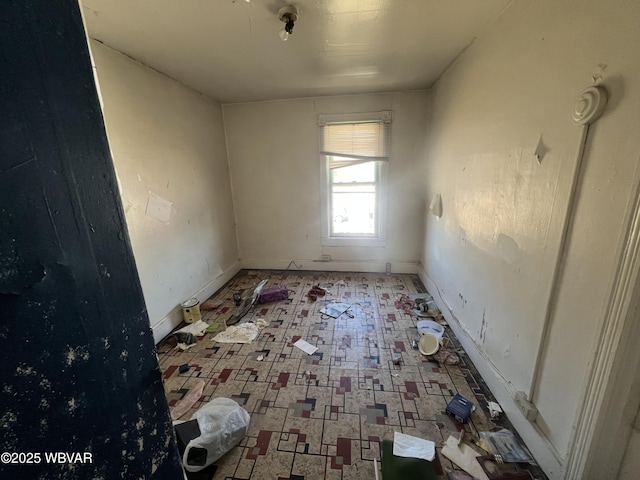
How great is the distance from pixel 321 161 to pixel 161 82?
1876 millimetres

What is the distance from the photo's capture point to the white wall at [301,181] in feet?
10.6

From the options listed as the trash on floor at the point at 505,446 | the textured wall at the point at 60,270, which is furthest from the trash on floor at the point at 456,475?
the textured wall at the point at 60,270

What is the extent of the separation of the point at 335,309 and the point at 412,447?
1.48 m

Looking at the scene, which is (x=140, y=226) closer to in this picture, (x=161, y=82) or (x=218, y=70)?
(x=161, y=82)

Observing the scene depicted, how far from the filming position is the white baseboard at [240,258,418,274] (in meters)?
3.67

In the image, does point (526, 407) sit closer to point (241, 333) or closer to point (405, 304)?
point (405, 304)

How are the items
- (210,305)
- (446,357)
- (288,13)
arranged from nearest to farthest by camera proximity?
(288,13)
(446,357)
(210,305)

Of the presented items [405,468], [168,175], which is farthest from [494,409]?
[168,175]

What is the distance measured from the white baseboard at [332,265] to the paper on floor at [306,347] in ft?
5.43

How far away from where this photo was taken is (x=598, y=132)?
1.00 metres

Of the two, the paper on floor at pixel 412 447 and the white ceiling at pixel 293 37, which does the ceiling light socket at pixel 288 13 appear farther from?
the paper on floor at pixel 412 447

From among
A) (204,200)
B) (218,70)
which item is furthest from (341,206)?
(218,70)

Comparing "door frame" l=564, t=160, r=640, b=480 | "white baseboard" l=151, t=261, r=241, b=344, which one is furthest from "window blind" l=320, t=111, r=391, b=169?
"door frame" l=564, t=160, r=640, b=480

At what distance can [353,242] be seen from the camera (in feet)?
12.1
